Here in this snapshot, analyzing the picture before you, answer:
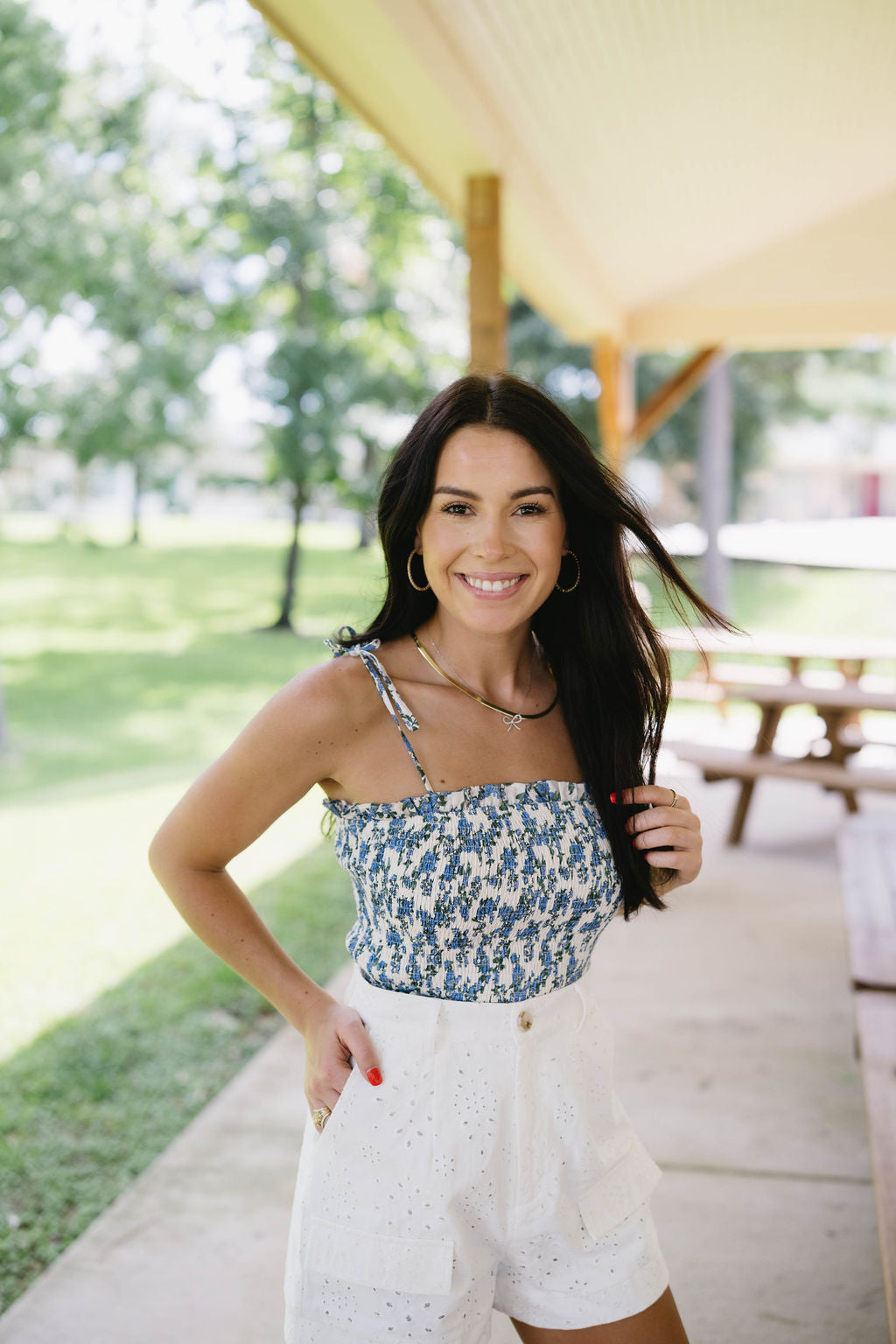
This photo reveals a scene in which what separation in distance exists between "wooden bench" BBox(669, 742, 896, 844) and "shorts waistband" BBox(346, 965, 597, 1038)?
4.34m

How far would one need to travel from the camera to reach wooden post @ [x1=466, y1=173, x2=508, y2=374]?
14.3 feet

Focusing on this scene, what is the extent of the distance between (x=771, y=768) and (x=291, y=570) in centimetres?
1352

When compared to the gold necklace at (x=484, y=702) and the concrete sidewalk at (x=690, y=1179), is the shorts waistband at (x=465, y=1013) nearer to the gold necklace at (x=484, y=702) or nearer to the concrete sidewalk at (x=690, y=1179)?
the gold necklace at (x=484, y=702)

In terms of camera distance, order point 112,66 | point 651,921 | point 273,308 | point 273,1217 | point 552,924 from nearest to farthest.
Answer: point 552,924
point 273,1217
point 651,921
point 112,66
point 273,308

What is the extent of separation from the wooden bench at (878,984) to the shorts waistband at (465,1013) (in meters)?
0.79

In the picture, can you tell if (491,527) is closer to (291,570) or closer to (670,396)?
(670,396)

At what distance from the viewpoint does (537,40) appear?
3.84m

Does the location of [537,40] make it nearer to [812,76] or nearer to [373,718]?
[812,76]

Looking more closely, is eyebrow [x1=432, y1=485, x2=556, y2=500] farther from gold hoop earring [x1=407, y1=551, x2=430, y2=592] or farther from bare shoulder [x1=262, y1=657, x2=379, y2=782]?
bare shoulder [x1=262, y1=657, x2=379, y2=782]

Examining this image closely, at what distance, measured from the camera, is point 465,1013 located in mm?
1486

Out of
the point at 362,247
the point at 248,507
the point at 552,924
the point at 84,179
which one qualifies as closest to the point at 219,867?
the point at 552,924

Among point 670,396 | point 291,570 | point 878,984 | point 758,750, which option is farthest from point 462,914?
point 291,570

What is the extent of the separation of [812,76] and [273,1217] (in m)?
4.35

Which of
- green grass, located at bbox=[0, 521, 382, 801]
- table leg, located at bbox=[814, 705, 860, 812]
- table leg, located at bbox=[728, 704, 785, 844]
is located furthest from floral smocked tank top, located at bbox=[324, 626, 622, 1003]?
table leg, located at bbox=[814, 705, 860, 812]
